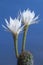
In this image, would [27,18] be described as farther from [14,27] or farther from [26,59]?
[26,59]

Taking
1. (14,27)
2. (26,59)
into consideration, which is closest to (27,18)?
(14,27)

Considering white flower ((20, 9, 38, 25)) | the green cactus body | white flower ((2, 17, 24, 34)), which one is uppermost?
white flower ((20, 9, 38, 25))

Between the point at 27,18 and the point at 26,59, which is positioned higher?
the point at 27,18

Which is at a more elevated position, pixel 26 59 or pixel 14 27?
pixel 14 27

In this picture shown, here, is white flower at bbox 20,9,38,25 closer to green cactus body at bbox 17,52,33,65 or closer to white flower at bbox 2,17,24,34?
white flower at bbox 2,17,24,34

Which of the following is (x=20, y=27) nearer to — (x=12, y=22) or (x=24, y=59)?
(x=12, y=22)

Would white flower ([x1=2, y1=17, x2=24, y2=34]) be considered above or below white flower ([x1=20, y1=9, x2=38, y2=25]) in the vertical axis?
below

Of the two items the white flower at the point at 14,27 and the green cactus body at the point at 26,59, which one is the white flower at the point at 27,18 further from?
the green cactus body at the point at 26,59

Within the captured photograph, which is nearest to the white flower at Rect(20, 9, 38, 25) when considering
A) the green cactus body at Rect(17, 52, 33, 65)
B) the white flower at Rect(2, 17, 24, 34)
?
the white flower at Rect(2, 17, 24, 34)

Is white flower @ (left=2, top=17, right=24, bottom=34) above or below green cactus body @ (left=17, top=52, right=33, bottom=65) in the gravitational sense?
above

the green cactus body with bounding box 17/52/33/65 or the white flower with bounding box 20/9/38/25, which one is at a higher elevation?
the white flower with bounding box 20/9/38/25

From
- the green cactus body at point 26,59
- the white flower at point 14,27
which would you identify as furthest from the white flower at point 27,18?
the green cactus body at point 26,59
